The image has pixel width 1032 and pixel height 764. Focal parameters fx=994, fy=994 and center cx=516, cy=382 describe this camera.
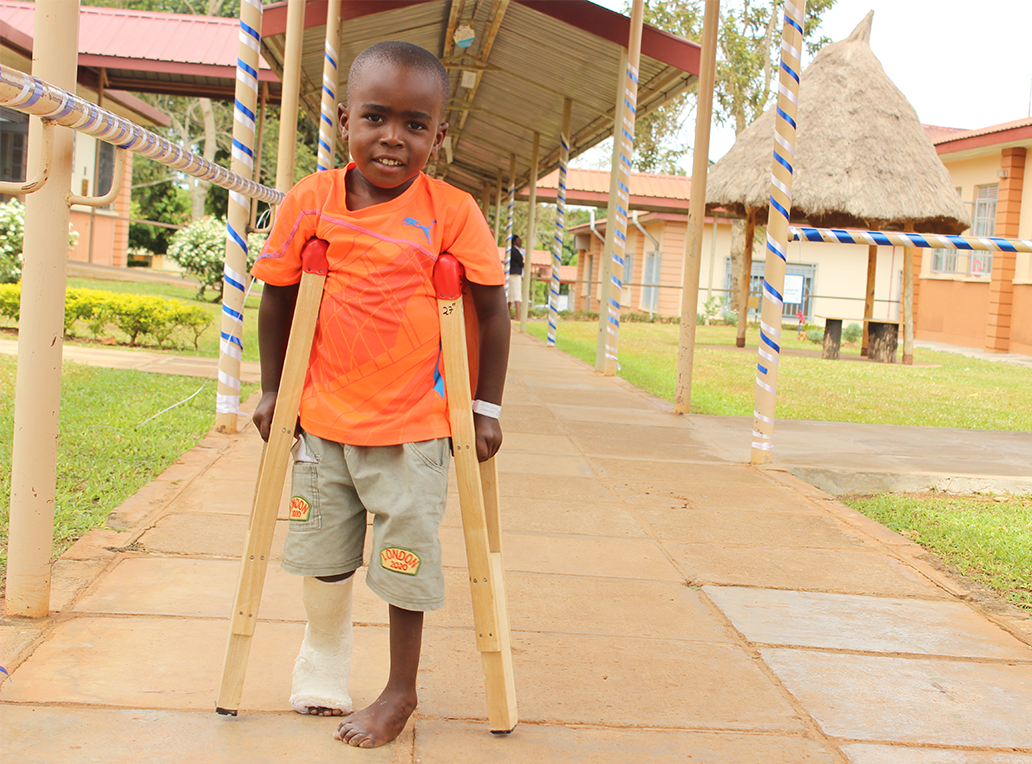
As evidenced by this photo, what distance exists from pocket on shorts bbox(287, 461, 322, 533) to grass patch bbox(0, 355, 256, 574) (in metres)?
1.40

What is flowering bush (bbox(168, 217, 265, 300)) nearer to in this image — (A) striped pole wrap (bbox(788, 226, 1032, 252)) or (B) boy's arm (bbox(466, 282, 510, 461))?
(A) striped pole wrap (bbox(788, 226, 1032, 252))

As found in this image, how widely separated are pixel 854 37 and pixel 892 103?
1.65 m

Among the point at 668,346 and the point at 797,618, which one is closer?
the point at 797,618

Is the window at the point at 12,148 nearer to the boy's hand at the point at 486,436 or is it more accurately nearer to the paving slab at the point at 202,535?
the paving slab at the point at 202,535

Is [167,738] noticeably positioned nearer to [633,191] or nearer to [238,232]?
[238,232]

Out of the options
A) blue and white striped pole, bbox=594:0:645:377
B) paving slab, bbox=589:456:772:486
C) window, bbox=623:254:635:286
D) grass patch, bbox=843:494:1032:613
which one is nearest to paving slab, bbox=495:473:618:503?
paving slab, bbox=589:456:772:486

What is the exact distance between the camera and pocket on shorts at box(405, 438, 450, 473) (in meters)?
2.22

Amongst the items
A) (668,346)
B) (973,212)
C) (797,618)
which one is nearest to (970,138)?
(973,212)

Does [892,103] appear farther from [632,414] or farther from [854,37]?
[632,414]

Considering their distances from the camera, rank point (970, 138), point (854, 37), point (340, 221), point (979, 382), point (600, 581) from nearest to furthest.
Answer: point (340, 221) → point (600, 581) → point (979, 382) → point (854, 37) → point (970, 138)

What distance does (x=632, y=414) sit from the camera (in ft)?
25.8

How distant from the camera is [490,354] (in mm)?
2324

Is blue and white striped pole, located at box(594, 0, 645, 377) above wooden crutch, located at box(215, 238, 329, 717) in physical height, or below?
above

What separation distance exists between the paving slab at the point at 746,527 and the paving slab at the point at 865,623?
69cm
